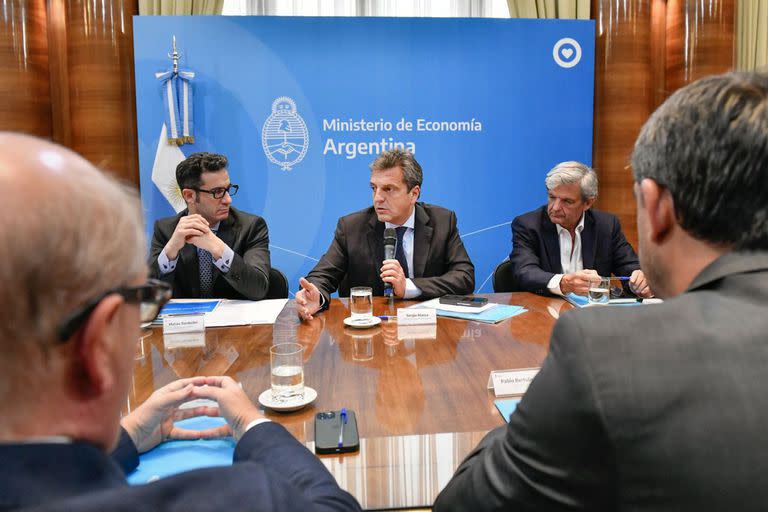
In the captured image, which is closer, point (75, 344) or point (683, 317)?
point (75, 344)

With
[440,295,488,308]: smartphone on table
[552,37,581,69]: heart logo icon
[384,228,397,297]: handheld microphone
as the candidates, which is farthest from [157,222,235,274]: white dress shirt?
[552,37,581,69]: heart logo icon

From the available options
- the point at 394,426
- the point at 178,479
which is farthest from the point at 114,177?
the point at 394,426

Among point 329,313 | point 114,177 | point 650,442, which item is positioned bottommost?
point 329,313

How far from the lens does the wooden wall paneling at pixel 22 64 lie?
14.8ft

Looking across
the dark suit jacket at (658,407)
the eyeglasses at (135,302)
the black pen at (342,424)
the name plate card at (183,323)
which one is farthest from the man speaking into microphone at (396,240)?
the eyeglasses at (135,302)

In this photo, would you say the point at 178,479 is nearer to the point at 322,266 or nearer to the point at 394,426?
the point at 394,426

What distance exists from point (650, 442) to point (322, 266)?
265 cm

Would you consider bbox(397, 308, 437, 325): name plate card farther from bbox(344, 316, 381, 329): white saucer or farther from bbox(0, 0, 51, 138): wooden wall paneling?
bbox(0, 0, 51, 138): wooden wall paneling

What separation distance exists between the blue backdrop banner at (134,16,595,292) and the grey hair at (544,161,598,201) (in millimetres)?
1197

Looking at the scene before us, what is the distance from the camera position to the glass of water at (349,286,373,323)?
2.46 metres

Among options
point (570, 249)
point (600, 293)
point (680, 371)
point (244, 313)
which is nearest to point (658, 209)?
point (680, 371)

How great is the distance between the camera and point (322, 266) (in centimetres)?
333

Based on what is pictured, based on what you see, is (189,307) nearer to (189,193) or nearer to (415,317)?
(189,193)

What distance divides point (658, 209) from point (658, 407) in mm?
411
